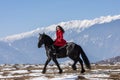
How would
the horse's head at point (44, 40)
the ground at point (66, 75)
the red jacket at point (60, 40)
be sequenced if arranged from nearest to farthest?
the ground at point (66, 75)
the red jacket at point (60, 40)
the horse's head at point (44, 40)

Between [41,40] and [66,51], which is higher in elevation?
[41,40]

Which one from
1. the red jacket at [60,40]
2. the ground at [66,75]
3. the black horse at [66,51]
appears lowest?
the ground at [66,75]

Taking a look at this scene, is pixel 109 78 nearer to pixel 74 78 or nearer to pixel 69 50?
pixel 74 78

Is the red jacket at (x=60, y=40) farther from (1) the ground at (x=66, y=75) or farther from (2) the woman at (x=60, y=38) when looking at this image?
(1) the ground at (x=66, y=75)

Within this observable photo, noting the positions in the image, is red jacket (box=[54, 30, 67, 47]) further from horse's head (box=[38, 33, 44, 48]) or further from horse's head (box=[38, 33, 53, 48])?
horse's head (box=[38, 33, 44, 48])

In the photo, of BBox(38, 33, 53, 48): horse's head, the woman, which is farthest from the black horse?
the woman

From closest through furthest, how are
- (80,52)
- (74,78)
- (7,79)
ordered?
(74,78) < (7,79) < (80,52)

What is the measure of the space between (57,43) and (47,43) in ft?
3.08

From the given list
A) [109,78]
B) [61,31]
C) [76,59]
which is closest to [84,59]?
[76,59]

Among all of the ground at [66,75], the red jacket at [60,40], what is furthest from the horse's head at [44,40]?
the ground at [66,75]

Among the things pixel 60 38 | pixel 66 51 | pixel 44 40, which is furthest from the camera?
pixel 44 40

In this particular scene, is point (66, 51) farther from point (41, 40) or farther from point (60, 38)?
point (41, 40)

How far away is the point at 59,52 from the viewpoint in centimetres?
3653

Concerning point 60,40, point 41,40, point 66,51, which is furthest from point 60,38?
point 41,40
